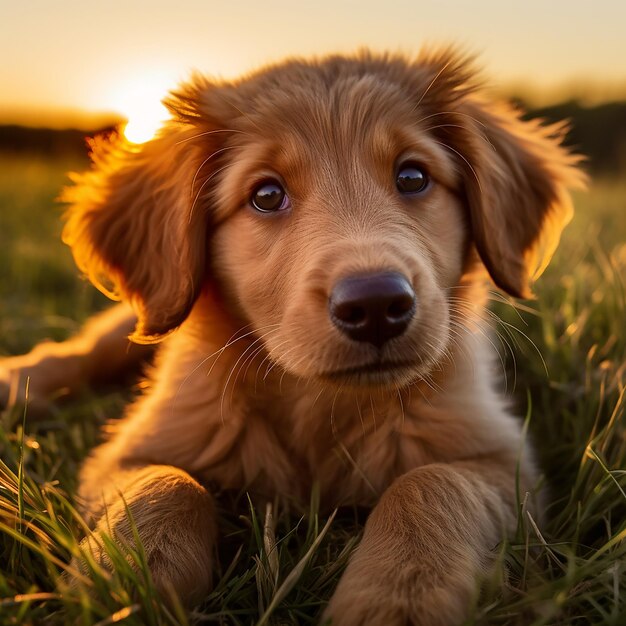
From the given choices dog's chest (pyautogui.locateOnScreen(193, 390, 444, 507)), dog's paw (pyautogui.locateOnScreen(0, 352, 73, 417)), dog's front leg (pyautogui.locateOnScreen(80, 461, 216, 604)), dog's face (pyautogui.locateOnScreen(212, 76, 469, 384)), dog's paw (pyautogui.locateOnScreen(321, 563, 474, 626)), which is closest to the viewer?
dog's paw (pyautogui.locateOnScreen(321, 563, 474, 626))

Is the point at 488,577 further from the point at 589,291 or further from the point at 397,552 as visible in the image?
the point at 589,291

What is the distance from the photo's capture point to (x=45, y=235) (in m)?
7.07

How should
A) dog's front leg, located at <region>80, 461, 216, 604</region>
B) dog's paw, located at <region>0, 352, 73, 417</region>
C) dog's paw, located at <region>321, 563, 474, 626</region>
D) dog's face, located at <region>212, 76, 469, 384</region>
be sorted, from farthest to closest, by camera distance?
dog's paw, located at <region>0, 352, 73, 417</region>, dog's face, located at <region>212, 76, 469, 384</region>, dog's front leg, located at <region>80, 461, 216, 604</region>, dog's paw, located at <region>321, 563, 474, 626</region>

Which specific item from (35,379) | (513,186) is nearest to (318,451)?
(513,186)

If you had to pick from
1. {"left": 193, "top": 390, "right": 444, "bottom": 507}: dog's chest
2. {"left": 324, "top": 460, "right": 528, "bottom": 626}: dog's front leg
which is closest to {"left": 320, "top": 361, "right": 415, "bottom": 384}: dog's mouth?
{"left": 324, "top": 460, "right": 528, "bottom": 626}: dog's front leg

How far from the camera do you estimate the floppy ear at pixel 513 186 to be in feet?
8.54

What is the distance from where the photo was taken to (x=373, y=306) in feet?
6.03

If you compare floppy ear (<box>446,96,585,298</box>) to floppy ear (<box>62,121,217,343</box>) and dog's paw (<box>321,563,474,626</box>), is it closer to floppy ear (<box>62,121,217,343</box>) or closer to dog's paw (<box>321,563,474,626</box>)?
floppy ear (<box>62,121,217,343</box>)

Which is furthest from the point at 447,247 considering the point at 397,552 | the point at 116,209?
the point at 116,209

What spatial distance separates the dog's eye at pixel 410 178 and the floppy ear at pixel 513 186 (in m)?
0.25

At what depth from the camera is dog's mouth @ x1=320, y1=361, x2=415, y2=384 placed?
→ 1981mm

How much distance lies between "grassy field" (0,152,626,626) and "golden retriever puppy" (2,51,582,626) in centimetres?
14

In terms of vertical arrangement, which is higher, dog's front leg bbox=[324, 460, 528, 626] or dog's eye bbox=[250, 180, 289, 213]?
dog's eye bbox=[250, 180, 289, 213]

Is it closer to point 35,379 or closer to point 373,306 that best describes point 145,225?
point 373,306
